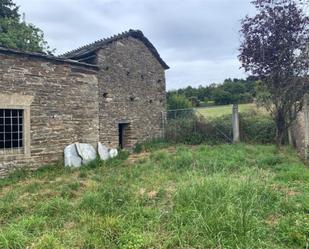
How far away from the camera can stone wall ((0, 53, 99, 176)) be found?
9.28 m

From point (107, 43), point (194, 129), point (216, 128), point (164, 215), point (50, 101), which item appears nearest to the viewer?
point (164, 215)

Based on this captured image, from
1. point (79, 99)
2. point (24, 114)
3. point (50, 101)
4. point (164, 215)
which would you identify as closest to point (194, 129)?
point (79, 99)

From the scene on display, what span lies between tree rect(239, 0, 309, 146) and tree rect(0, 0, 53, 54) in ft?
53.0

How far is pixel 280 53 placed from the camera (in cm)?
1038

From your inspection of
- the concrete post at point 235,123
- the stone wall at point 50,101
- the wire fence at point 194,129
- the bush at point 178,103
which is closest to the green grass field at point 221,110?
the wire fence at point 194,129

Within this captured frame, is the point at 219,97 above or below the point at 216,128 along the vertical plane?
above

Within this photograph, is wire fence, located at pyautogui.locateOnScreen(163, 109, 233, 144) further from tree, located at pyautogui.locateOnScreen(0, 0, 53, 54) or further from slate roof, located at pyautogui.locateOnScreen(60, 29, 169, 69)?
tree, located at pyautogui.locateOnScreen(0, 0, 53, 54)

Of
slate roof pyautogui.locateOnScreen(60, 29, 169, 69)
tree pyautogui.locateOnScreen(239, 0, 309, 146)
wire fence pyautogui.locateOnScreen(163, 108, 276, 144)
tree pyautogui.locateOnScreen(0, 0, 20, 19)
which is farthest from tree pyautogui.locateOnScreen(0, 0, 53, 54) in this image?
tree pyautogui.locateOnScreen(239, 0, 309, 146)

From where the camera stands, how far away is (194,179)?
573cm

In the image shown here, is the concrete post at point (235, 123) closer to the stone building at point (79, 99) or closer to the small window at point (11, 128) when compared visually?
the stone building at point (79, 99)

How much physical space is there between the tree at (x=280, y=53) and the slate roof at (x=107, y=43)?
5.25 meters

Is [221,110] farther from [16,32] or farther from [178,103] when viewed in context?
[16,32]

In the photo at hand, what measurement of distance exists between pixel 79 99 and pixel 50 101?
127cm

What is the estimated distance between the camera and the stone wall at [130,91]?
12742 millimetres
